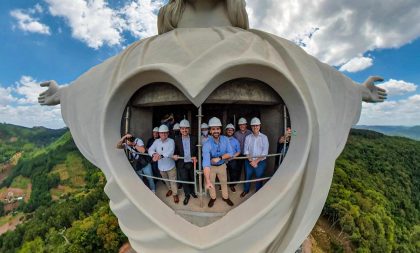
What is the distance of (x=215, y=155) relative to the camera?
5.15m

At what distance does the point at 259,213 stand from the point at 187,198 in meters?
1.49

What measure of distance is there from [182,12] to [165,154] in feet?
12.4

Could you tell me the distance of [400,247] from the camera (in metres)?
23.6

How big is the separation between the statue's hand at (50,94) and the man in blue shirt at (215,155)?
4.75m

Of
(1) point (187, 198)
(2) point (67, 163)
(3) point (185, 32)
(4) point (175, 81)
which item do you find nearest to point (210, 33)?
(3) point (185, 32)

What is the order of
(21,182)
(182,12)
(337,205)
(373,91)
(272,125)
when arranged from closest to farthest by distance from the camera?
1. (272,125)
2. (182,12)
3. (373,91)
4. (337,205)
5. (21,182)

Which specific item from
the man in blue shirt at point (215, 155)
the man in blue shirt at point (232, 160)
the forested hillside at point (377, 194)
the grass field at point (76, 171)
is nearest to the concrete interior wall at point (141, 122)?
the man in blue shirt at point (215, 155)

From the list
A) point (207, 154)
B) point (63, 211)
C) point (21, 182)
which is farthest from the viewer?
point (21, 182)

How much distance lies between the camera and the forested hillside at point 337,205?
54.7 ft

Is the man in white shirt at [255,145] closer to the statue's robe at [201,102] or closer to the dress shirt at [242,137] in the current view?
the dress shirt at [242,137]

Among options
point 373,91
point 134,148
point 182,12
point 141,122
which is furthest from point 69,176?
point 373,91

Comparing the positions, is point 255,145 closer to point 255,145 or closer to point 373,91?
point 255,145

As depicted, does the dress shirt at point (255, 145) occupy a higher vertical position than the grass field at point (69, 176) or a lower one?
higher

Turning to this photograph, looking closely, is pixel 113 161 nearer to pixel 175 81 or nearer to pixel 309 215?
pixel 175 81
